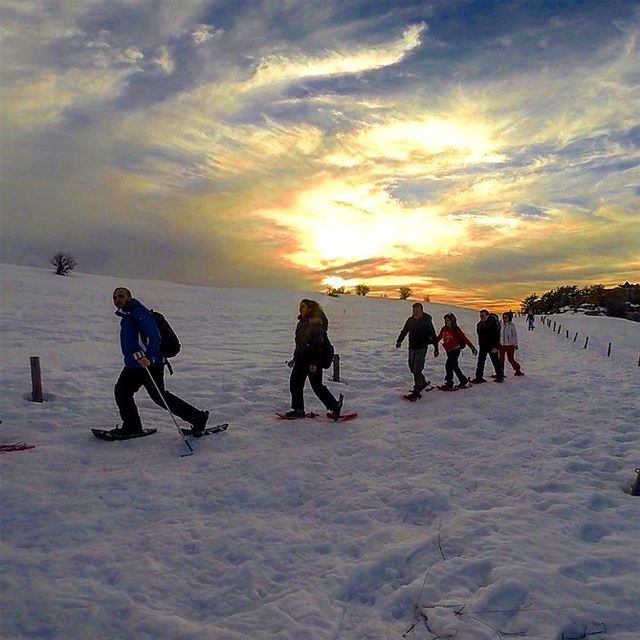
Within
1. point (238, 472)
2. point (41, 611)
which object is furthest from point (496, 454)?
point (41, 611)

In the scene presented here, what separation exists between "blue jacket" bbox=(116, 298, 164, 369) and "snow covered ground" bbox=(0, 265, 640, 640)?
1482 mm

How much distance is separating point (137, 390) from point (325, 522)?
392 cm

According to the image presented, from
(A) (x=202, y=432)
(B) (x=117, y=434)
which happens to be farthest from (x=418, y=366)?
(B) (x=117, y=434)

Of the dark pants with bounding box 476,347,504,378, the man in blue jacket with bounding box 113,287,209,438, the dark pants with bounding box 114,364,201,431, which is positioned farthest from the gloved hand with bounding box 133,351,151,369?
the dark pants with bounding box 476,347,504,378

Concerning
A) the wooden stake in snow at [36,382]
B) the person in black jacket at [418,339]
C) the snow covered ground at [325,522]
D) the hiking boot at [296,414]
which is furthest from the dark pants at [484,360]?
the wooden stake in snow at [36,382]

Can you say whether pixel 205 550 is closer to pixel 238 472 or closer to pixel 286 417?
pixel 238 472

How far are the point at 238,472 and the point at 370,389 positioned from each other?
6.86 metres

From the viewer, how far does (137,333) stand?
7.57 meters

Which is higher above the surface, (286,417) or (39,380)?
(39,380)

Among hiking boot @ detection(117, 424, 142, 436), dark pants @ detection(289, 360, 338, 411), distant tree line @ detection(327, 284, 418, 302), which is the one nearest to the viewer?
hiking boot @ detection(117, 424, 142, 436)

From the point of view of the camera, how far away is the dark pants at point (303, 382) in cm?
932

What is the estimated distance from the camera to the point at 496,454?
7.61 metres

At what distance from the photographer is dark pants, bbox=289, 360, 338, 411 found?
9.32 m

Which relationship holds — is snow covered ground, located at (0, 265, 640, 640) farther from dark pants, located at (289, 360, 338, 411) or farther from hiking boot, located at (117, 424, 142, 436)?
dark pants, located at (289, 360, 338, 411)
